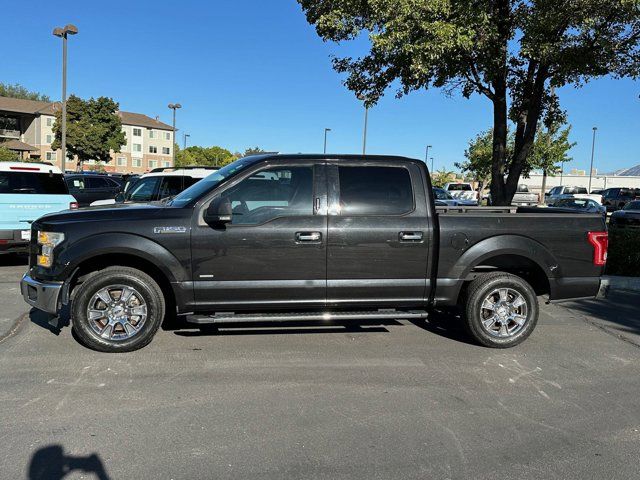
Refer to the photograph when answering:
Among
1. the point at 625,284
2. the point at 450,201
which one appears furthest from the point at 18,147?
the point at 625,284

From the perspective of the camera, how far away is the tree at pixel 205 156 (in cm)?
8219

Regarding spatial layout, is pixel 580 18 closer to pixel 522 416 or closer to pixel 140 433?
pixel 522 416

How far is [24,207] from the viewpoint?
9.26 meters

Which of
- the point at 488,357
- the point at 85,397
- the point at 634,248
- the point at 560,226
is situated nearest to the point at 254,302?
the point at 85,397

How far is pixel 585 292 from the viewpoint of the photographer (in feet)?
18.7

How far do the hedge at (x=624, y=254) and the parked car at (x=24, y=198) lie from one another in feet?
33.5

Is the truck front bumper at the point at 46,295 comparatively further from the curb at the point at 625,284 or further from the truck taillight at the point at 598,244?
the curb at the point at 625,284

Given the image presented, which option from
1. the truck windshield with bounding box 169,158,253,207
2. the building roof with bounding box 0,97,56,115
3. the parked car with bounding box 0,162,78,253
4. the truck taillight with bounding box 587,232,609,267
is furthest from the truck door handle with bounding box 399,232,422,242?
the building roof with bounding box 0,97,56,115

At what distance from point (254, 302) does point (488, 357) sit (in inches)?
95.3

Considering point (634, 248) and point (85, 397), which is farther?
point (634, 248)

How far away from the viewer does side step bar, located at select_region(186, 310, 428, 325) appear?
199 inches

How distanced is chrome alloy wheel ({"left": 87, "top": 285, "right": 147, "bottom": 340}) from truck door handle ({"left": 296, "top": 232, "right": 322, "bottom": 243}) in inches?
64.0

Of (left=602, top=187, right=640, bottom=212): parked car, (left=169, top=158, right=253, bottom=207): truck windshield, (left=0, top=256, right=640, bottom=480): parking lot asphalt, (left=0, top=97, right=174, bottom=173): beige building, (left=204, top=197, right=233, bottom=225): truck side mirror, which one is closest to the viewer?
(left=0, top=256, right=640, bottom=480): parking lot asphalt

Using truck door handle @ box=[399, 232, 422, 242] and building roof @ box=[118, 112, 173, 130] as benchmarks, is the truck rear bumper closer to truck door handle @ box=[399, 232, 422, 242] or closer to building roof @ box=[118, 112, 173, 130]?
truck door handle @ box=[399, 232, 422, 242]
